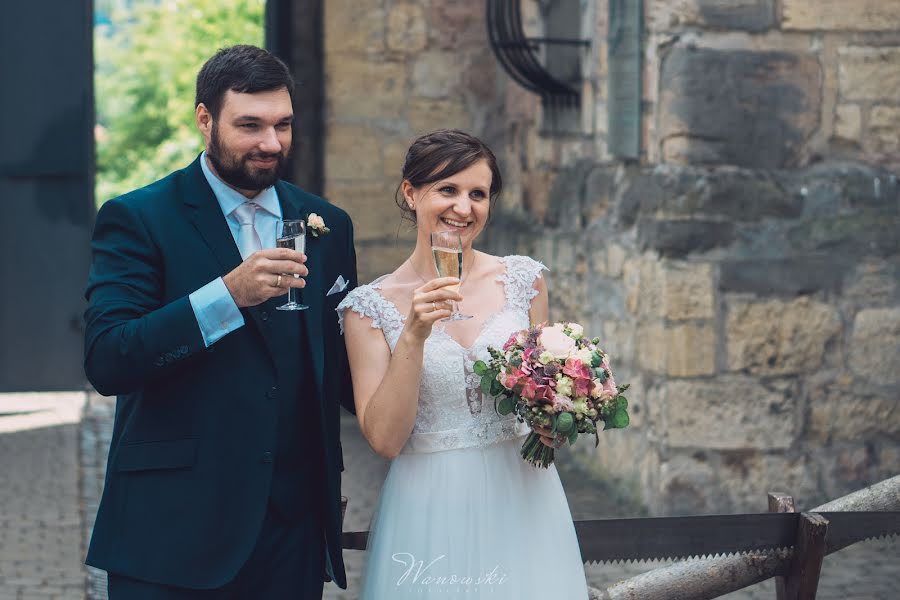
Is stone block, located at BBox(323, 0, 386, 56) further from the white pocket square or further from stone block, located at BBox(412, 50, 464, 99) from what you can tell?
the white pocket square

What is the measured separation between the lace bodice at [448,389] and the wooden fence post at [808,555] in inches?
41.5

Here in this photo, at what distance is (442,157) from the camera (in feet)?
10.4

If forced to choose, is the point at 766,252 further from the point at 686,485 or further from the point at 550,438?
the point at 550,438

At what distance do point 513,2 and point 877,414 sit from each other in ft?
10.5

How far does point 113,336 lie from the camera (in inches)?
111

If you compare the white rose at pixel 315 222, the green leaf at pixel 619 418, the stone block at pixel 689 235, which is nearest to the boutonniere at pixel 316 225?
the white rose at pixel 315 222

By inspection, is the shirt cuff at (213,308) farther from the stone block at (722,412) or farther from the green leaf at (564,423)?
the stone block at (722,412)

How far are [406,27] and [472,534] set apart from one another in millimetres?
6420

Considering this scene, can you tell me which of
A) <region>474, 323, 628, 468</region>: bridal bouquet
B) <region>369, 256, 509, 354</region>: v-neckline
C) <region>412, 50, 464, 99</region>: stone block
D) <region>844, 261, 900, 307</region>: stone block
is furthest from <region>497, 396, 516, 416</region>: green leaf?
<region>412, 50, 464, 99</region>: stone block

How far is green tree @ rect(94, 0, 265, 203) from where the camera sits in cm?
3531

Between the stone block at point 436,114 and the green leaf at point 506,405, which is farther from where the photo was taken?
the stone block at point 436,114

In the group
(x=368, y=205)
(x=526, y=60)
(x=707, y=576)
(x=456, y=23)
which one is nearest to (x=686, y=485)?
(x=707, y=576)

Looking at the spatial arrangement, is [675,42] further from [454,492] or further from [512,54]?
[454,492]

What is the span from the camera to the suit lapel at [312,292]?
3055 millimetres
